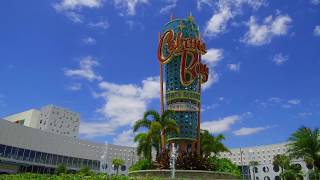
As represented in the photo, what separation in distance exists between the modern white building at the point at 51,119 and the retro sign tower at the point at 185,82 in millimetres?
82934

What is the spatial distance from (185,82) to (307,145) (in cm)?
2547

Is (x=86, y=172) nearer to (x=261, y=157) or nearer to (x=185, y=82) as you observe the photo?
(x=185, y=82)

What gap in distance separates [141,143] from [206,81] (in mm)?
22308

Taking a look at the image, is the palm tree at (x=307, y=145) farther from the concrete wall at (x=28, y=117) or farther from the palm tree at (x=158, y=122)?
the concrete wall at (x=28, y=117)

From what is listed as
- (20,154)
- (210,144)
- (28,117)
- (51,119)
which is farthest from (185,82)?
(51,119)

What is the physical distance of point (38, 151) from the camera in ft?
276

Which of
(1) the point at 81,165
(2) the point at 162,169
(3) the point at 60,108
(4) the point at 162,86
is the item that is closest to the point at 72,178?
(2) the point at 162,169

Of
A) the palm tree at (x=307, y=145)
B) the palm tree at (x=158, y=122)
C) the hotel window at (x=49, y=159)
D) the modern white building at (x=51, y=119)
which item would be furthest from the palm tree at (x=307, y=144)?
the modern white building at (x=51, y=119)

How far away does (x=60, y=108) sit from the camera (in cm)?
14750

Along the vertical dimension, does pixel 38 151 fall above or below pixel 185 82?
below

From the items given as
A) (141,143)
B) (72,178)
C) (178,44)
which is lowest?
(72,178)

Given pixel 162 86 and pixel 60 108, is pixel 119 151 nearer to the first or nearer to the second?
pixel 60 108

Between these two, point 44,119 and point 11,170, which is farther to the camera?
point 44,119

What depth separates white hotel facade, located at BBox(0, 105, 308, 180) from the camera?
76188 millimetres
